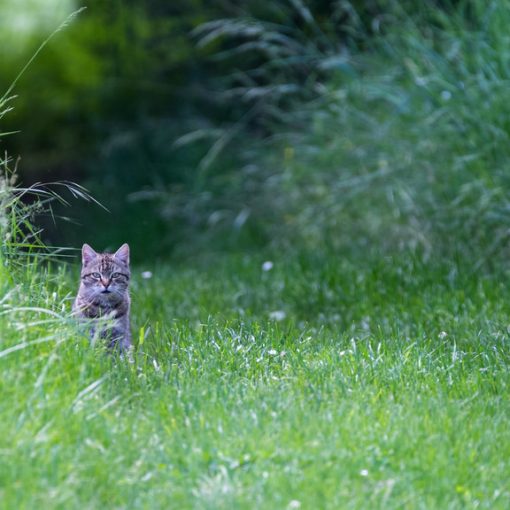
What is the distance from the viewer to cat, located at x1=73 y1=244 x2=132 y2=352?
5.91 m

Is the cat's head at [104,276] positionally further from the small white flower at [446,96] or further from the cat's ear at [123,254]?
the small white flower at [446,96]

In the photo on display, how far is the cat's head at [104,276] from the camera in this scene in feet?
19.6

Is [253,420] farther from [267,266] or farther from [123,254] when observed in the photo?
[267,266]

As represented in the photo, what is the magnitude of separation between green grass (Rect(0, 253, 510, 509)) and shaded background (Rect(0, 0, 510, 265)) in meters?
2.75

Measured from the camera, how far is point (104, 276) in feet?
19.7

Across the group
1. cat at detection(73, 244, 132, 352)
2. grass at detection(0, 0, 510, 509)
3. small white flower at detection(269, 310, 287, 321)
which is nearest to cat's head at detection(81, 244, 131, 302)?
cat at detection(73, 244, 132, 352)

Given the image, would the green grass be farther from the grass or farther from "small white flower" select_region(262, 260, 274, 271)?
"small white flower" select_region(262, 260, 274, 271)

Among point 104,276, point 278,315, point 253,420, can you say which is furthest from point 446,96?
point 253,420

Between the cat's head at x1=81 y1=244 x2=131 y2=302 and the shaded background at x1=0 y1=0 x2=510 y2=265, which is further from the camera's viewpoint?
the shaded background at x1=0 y1=0 x2=510 y2=265

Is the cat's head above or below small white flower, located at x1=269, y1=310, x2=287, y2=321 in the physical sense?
above

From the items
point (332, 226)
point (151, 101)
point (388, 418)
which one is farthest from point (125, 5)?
point (388, 418)

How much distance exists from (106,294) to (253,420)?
185cm

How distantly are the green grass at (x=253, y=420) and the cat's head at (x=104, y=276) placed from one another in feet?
0.94

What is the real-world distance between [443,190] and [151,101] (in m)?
5.41
